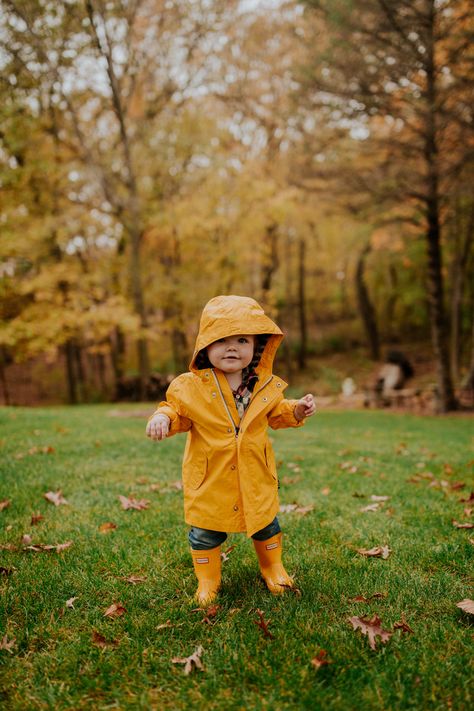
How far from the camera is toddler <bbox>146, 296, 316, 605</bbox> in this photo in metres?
2.73

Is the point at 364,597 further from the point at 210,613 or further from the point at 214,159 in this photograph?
the point at 214,159

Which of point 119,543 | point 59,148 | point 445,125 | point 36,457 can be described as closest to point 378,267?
point 445,125

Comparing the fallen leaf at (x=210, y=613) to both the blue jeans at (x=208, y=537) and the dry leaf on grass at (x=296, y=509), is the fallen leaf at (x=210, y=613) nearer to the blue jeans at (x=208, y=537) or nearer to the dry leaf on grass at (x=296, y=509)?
the blue jeans at (x=208, y=537)

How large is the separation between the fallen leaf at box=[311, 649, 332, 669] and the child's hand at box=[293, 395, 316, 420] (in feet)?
3.91

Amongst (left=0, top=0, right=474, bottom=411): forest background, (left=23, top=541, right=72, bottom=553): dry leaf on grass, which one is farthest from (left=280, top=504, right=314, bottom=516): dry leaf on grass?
(left=0, top=0, right=474, bottom=411): forest background

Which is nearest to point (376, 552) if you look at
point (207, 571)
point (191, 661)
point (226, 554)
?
point (226, 554)

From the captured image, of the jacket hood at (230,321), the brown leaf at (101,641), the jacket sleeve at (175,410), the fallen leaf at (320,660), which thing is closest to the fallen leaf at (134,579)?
the brown leaf at (101,641)

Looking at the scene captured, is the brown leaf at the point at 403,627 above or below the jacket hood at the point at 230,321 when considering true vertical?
below

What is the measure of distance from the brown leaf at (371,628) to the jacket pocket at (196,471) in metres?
1.05

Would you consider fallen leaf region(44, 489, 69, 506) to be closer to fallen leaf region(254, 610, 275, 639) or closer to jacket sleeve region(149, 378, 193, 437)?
jacket sleeve region(149, 378, 193, 437)

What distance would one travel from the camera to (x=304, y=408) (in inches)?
113

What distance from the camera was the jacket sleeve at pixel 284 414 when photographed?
2922 millimetres

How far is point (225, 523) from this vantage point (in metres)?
2.71

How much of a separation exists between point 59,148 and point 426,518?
18.3 metres
